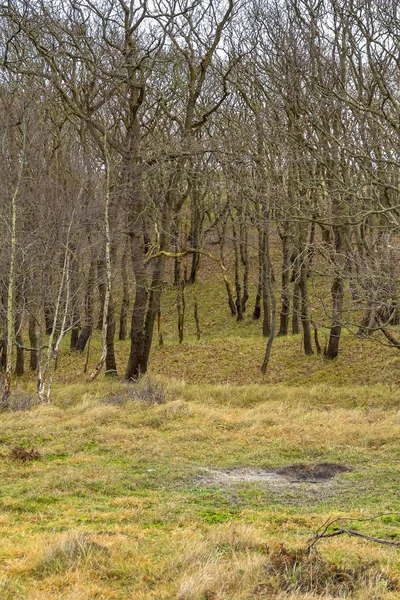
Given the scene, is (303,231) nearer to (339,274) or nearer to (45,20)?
(339,274)

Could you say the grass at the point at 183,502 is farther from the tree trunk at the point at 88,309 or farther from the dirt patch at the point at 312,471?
the tree trunk at the point at 88,309

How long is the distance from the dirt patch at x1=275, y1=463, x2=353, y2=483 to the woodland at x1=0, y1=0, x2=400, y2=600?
45mm

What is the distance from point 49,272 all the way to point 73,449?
8617 millimetres

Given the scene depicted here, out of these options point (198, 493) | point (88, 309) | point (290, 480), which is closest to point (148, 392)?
point (290, 480)

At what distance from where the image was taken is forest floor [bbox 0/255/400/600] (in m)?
4.31

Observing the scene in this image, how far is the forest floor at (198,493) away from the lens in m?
4.31

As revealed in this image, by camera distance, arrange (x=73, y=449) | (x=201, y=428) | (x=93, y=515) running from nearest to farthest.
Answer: (x=93, y=515) < (x=73, y=449) < (x=201, y=428)

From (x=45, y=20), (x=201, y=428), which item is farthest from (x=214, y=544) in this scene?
(x=45, y=20)

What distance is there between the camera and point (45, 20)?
1584 cm

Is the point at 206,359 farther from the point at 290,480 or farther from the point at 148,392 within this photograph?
the point at 290,480

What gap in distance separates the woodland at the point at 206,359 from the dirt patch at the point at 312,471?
1.8 inches

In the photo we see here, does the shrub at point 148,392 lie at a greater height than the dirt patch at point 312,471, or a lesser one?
greater

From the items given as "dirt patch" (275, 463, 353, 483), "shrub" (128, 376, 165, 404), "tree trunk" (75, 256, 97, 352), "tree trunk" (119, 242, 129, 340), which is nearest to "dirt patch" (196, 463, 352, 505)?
"dirt patch" (275, 463, 353, 483)

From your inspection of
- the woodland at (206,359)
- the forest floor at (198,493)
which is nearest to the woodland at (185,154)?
the woodland at (206,359)
